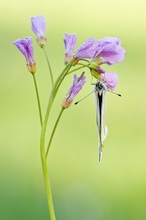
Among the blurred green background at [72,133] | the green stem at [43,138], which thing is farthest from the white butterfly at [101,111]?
the blurred green background at [72,133]

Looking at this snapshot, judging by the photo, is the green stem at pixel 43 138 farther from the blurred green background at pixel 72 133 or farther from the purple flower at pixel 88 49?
the blurred green background at pixel 72 133

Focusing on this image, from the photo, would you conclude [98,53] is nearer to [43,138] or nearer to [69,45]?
[69,45]

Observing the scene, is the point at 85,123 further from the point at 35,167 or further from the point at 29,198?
the point at 29,198

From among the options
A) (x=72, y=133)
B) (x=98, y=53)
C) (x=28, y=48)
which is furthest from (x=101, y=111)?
(x=72, y=133)

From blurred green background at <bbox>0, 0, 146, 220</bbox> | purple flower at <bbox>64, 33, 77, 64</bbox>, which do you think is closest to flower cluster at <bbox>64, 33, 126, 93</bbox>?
purple flower at <bbox>64, 33, 77, 64</bbox>

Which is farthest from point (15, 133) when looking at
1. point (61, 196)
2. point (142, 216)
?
point (142, 216)

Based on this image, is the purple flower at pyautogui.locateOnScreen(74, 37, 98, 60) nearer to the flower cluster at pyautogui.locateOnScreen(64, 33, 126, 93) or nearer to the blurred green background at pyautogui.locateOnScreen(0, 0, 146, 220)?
the flower cluster at pyautogui.locateOnScreen(64, 33, 126, 93)
